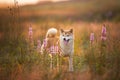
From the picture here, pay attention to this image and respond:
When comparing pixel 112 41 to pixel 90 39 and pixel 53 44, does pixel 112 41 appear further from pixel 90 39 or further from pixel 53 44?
pixel 53 44

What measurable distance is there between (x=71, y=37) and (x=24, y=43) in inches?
21.4

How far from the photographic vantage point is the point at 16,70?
4.71 metres

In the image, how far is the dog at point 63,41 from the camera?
4.49 m

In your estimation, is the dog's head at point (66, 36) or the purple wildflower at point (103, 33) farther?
the purple wildflower at point (103, 33)

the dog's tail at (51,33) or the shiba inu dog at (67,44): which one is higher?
the dog's tail at (51,33)

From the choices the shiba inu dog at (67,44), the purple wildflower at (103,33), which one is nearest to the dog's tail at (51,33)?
the shiba inu dog at (67,44)

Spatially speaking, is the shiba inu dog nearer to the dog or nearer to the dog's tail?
the dog

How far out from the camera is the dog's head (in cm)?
447

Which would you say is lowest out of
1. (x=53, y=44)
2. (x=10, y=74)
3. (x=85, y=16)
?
(x=10, y=74)

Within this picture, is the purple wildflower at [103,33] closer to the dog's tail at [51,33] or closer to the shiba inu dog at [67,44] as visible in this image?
the shiba inu dog at [67,44]

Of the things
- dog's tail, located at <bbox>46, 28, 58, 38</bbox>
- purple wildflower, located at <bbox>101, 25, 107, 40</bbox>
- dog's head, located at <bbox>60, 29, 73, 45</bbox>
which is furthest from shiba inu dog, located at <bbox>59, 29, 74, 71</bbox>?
purple wildflower, located at <bbox>101, 25, 107, 40</bbox>

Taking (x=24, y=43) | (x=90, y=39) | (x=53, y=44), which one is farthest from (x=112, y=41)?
(x=24, y=43)

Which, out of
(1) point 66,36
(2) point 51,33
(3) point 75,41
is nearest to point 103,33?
(3) point 75,41

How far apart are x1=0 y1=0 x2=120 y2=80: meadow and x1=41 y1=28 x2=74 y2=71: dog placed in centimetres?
5
